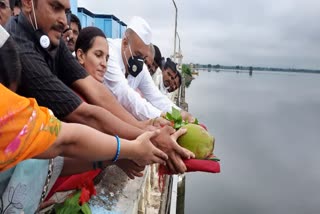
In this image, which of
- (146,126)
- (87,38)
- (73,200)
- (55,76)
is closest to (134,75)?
(87,38)

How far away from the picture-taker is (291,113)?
143ft

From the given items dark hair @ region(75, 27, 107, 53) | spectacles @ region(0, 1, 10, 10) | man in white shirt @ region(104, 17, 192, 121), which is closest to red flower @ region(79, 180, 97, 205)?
man in white shirt @ region(104, 17, 192, 121)

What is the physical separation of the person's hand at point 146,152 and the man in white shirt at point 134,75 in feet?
2.71

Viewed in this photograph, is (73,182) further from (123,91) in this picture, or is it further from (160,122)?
(123,91)

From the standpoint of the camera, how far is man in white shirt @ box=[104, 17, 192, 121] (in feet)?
8.73

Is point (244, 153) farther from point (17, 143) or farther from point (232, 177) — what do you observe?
point (17, 143)

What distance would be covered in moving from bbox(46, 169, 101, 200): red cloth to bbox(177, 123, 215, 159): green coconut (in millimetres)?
495

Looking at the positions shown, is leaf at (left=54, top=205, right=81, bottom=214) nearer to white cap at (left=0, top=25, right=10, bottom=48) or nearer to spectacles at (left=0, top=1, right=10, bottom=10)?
white cap at (left=0, top=25, right=10, bottom=48)

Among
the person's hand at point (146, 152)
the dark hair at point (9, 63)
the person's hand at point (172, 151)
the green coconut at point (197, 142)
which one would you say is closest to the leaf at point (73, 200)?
the person's hand at point (146, 152)

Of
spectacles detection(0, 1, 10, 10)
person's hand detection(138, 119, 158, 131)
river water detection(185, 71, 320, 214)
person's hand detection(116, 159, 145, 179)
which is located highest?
spectacles detection(0, 1, 10, 10)

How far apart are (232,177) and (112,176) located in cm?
1788

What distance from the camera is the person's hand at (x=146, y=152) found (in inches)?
58.8

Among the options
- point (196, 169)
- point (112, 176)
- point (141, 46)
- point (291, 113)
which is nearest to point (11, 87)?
point (196, 169)

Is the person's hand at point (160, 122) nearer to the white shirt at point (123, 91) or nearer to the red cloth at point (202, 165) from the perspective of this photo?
the red cloth at point (202, 165)
